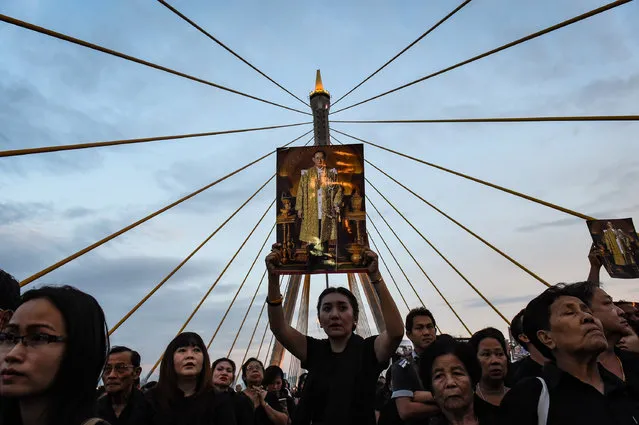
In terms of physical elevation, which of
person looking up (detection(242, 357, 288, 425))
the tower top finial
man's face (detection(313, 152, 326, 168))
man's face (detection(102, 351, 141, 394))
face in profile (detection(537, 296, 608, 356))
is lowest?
person looking up (detection(242, 357, 288, 425))

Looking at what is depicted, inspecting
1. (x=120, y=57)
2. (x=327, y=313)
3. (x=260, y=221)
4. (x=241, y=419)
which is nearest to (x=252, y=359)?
(x=241, y=419)

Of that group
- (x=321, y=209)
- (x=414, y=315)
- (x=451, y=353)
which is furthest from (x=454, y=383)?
(x=321, y=209)

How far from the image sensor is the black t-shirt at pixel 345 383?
9.52 feet

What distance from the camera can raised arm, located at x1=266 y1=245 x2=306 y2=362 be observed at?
323cm

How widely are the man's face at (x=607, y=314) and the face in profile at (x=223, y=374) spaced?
3773mm

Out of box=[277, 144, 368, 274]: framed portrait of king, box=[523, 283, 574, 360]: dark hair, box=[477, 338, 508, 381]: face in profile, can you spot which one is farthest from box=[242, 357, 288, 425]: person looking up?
box=[523, 283, 574, 360]: dark hair

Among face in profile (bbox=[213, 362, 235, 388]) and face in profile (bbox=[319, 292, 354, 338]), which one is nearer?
face in profile (bbox=[319, 292, 354, 338])

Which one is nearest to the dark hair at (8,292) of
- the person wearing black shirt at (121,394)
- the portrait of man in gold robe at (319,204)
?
the person wearing black shirt at (121,394)

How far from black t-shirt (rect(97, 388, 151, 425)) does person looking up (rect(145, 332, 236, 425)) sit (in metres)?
0.09

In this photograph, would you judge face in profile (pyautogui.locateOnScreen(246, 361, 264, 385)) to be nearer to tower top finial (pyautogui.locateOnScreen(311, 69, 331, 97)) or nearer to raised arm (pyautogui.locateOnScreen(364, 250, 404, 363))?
raised arm (pyautogui.locateOnScreen(364, 250, 404, 363))

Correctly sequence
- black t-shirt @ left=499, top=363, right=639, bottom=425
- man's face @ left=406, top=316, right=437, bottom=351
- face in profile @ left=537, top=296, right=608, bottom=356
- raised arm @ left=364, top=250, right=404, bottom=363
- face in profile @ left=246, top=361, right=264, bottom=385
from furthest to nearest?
1. face in profile @ left=246, top=361, right=264, bottom=385
2. man's face @ left=406, top=316, right=437, bottom=351
3. raised arm @ left=364, top=250, right=404, bottom=363
4. face in profile @ left=537, top=296, right=608, bottom=356
5. black t-shirt @ left=499, top=363, right=639, bottom=425

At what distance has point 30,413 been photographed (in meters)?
1.66

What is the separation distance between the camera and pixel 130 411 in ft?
12.4

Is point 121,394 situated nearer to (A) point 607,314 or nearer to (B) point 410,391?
(B) point 410,391
